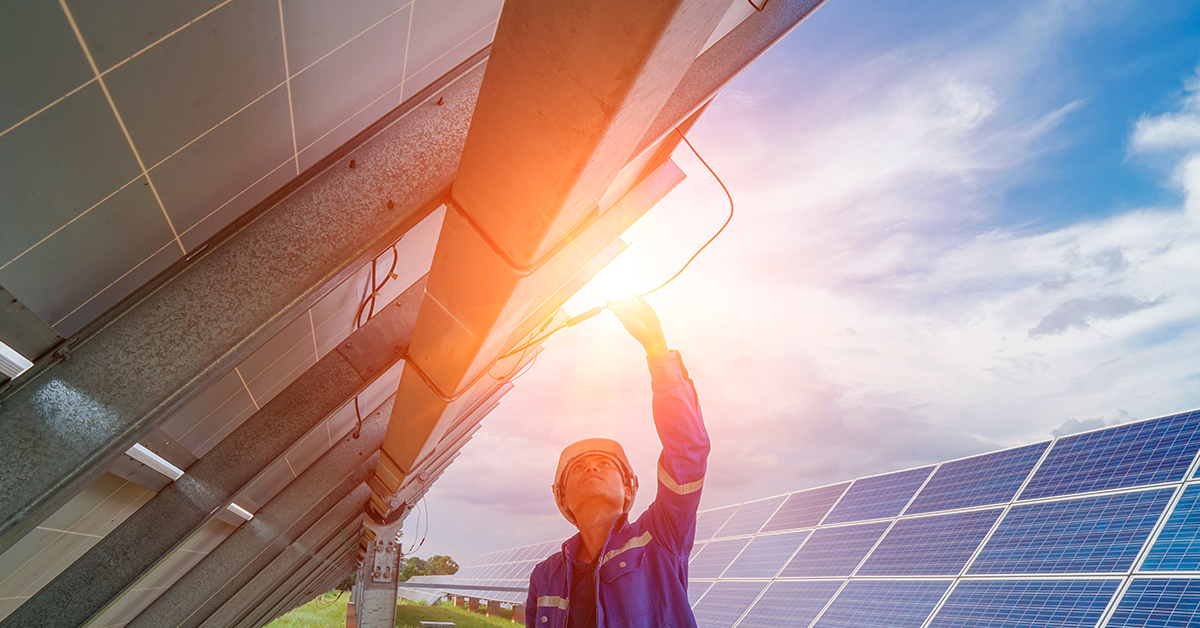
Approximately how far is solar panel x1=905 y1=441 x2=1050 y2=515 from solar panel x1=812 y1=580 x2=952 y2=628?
2.69m

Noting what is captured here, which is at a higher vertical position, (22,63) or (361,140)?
(361,140)

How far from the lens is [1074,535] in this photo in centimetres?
1094

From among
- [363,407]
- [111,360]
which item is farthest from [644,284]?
[363,407]

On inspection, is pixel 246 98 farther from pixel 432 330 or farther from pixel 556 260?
pixel 432 330

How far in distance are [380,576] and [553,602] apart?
587 inches

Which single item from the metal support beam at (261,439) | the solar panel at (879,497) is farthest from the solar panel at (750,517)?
the metal support beam at (261,439)

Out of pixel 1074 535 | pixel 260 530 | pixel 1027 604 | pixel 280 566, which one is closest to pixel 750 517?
pixel 1074 535

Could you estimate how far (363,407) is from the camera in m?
9.10

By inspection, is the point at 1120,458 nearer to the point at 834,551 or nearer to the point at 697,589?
the point at 834,551

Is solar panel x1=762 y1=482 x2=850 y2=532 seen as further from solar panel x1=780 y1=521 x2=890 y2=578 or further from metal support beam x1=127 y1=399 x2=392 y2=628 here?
metal support beam x1=127 y1=399 x2=392 y2=628

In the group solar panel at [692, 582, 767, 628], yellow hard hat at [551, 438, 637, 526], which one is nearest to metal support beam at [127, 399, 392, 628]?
yellow hard hat at [551, 438, 637, 526]

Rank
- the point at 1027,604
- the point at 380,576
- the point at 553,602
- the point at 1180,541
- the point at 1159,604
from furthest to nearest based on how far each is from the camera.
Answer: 1. the point at 380,576
2. the point at 1027,604
3. the point at 1180,541
4. the point at 1159,604
5. the point at 553,602

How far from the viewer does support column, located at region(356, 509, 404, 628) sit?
15.4 meters

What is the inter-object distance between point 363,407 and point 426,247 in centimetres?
449
